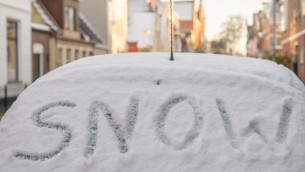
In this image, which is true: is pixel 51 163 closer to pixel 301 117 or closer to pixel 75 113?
pixel 75 113

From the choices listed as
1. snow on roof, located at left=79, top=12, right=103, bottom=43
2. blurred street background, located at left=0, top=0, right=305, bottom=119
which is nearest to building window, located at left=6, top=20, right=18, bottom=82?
blurred street background, located at left=0, top=0, right=305, bottom=119

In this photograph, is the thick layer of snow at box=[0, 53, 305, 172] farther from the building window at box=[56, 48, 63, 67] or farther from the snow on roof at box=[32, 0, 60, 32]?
the building window at box=[56, 48, 63, 67]

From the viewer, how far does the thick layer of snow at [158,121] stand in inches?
82.7

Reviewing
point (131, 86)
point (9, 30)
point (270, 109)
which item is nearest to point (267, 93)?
point (270, 109)

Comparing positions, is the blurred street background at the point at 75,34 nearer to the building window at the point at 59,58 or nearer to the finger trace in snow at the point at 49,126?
the building window at the point at 59,58

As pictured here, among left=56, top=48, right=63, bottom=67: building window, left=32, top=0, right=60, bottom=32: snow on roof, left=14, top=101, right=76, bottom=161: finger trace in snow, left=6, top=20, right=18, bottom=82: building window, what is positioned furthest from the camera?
left=56, top=48, right=63, bottom=67: building window

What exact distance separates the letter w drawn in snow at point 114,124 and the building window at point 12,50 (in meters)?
18.2

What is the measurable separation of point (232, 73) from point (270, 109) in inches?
9.4

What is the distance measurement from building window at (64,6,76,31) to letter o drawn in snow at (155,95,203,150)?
26.6m

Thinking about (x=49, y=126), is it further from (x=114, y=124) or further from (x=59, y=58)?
(x=59, y=58)

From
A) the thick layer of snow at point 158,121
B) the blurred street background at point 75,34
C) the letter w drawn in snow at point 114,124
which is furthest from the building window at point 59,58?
the letter w drawn in snow at point 114,124

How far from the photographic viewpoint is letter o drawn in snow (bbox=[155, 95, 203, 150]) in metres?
2.18

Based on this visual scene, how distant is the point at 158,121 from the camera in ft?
7.37

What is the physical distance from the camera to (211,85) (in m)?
2.34
